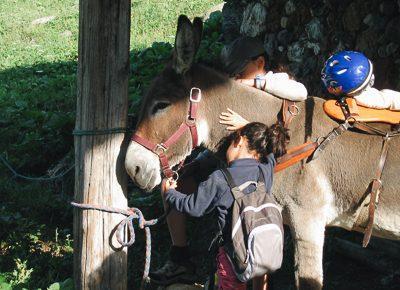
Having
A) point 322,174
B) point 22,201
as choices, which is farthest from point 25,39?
point 322,174

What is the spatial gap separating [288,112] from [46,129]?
4462 millimetres

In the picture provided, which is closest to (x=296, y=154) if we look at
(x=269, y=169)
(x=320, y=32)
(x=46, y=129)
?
(x=269, y=169)

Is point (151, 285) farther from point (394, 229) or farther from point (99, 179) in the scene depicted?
point (394, 229)

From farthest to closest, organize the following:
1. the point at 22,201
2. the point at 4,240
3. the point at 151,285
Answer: the point at 22,201, the point at 4,240, the point at 151,285

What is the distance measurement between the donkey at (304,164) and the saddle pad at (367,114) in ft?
0.35

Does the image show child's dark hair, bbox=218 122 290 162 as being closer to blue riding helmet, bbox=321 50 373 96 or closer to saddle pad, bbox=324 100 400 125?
saddle pad, bbox=324 100 400 125

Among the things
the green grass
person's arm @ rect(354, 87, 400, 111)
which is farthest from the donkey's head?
the green grass

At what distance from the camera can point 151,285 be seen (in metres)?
4.84

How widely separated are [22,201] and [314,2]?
11.9 feet

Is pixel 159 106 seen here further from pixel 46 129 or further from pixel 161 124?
pixel 46 129

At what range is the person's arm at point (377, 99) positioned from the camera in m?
3.77

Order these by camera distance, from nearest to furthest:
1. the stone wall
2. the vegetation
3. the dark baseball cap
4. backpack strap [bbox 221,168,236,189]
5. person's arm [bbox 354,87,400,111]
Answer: backpack strap [bbox 221,168,236,189] → person's arm [bbox 354,87,400,111] → the dark baseball cap → the vegetation → the stone wall

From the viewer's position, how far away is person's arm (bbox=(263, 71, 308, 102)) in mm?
3865

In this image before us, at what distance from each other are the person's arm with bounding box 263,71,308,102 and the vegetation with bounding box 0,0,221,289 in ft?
1.71
